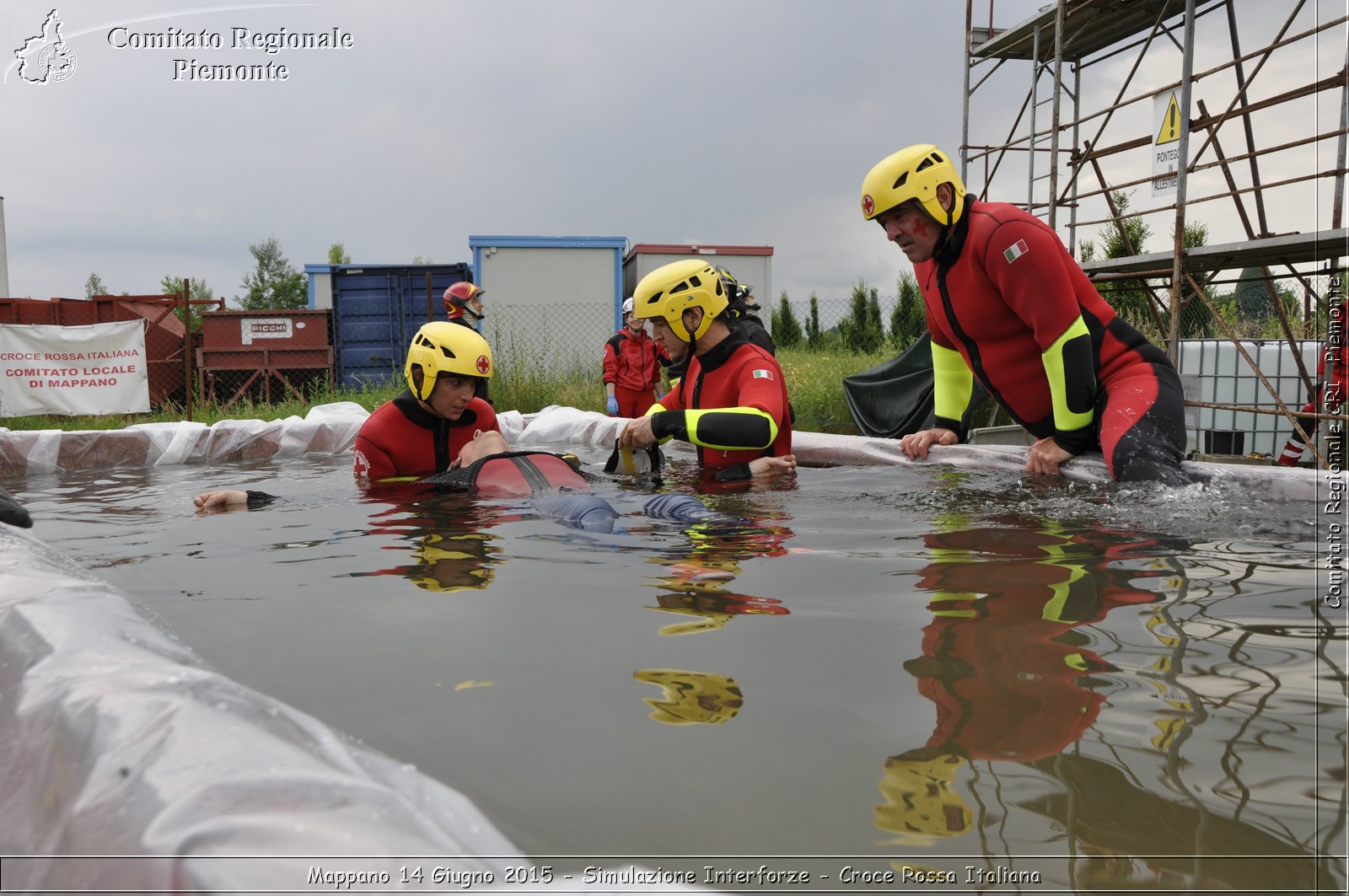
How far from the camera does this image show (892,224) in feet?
14.6

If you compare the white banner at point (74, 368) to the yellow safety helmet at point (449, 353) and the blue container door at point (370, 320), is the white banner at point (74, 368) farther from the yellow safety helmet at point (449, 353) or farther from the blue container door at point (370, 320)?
the yellow safety helmet at point (449, 353)

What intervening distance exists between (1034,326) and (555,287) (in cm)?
1405

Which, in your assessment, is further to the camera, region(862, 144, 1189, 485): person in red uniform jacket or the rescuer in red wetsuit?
the rescuer in red wetsuit

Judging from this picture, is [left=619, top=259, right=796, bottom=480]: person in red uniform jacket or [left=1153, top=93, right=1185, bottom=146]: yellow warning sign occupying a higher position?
[left=1153, top=93, right=1185, bottom=146]: yellow warning sign

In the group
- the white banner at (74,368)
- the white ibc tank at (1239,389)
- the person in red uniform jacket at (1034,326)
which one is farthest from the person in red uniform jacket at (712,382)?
the white banner at (74,368)

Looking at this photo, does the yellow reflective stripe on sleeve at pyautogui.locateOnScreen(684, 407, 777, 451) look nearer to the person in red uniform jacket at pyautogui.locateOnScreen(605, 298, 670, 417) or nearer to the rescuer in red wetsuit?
the rescuer in red wetsuit

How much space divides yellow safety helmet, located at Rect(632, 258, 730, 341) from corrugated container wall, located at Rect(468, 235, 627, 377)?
1179cm

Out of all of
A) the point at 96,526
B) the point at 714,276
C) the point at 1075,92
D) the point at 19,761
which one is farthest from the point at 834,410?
the point at 19,761

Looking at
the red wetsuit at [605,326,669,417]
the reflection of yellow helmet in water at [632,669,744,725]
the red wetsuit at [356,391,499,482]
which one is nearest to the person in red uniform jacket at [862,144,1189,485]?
the red wetsuit at [356,391,499,482]

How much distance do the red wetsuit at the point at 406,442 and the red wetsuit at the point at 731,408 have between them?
138 cm

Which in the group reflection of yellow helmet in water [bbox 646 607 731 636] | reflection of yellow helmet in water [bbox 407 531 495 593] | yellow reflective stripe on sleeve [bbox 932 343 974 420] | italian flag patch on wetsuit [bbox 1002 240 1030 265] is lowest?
reflection of yellow helmet in water [bbox 407 531 495 593]

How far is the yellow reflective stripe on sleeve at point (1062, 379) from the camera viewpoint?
4176 millimetres

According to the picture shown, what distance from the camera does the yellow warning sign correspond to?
348 inches

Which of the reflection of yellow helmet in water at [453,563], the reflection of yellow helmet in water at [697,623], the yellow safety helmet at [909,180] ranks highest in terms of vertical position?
the yellow safety helmet at [909,180]
